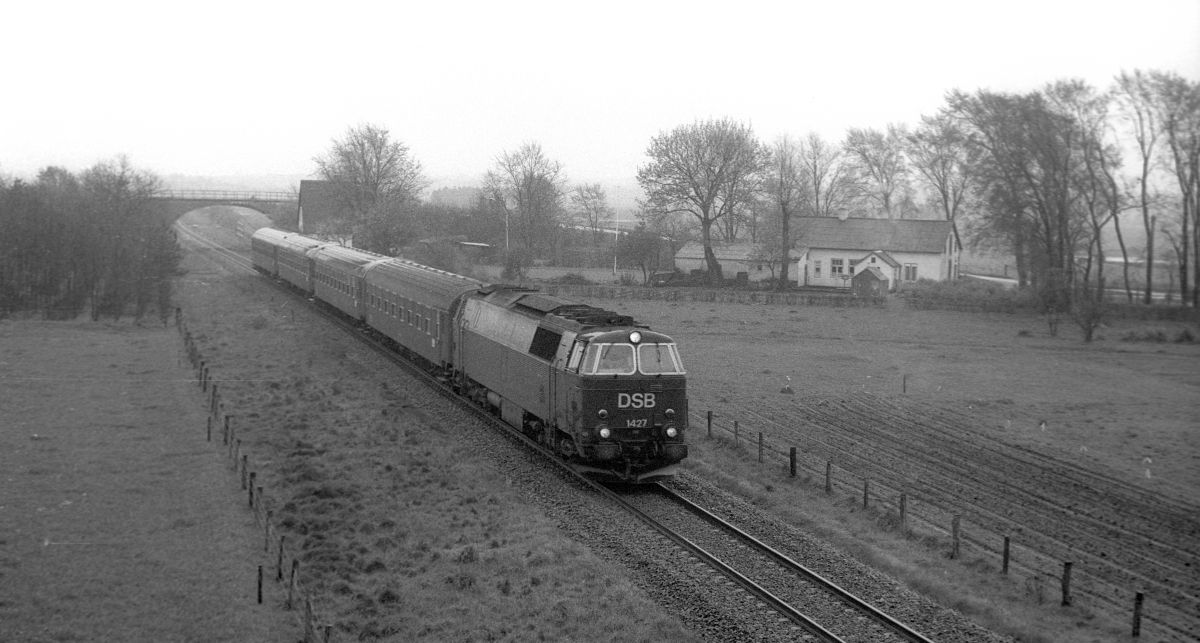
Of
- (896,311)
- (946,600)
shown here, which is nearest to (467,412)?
(946,600)

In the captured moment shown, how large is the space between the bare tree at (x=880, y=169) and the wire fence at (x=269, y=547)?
86127 millimetres

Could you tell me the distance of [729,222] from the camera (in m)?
81.1

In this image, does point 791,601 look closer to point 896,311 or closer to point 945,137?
point 896,311

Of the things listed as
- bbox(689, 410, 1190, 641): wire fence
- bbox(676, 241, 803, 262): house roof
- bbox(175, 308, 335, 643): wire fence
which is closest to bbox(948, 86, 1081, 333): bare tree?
bbox(676, 241, 803, 262): house roof

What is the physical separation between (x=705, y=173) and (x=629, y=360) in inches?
2259

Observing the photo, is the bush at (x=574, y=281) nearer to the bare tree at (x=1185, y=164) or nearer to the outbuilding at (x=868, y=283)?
the outbuilding at (x=868, y=283)

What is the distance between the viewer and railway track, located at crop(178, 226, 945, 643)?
42.5 feet

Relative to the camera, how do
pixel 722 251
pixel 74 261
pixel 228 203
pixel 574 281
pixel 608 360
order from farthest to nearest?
pixel 228 203 < pixel 722 251 < pixel 574 281 < pixel 74 261 < pixel 608 360

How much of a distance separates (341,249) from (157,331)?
10.8 meters

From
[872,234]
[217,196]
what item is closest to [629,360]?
[872,234]

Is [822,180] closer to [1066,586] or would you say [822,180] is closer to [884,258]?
[884,258]

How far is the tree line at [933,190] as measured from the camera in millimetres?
42469

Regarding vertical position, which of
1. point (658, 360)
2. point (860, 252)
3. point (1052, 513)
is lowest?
point (1052, 513)

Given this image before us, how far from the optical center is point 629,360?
19.3 metres
